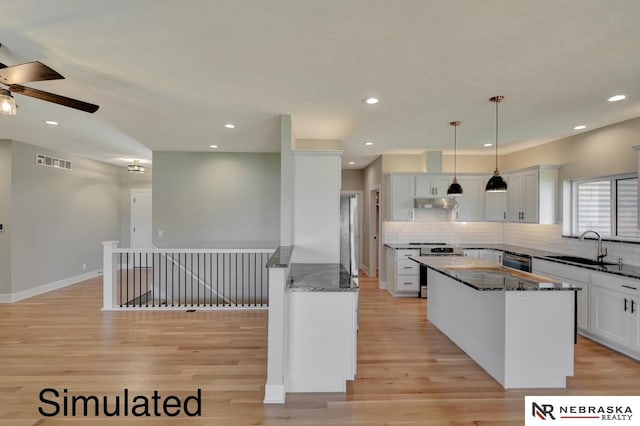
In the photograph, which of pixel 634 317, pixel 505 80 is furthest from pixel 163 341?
pixel 634 317

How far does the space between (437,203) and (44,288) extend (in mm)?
7346

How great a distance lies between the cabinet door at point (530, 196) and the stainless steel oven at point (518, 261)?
24.9 inches

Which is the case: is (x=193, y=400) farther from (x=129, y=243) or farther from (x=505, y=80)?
(x=129, y=243)

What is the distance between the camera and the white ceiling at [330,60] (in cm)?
182

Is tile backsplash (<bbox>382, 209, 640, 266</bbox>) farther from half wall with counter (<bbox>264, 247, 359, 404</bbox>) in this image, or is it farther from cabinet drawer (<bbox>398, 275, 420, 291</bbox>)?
half wall with counter (<bbox>264, 247, 359, 404</bbox>)

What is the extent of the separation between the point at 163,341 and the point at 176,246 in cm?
278

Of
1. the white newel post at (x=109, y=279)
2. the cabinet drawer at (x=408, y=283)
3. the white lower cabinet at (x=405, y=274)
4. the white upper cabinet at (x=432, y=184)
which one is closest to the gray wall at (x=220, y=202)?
the white newel post at (x=109, y=279)

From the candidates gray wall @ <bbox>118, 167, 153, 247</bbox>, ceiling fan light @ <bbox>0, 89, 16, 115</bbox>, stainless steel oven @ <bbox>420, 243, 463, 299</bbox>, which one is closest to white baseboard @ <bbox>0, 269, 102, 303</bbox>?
gray wall @ <bbox>118, 167, 153, 247</bbox>

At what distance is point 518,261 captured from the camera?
191 inches

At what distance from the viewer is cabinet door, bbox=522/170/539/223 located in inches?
194

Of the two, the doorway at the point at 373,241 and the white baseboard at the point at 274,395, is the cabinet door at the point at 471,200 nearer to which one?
the doorway at the point at 373,241

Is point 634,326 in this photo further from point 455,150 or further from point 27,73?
point 27,73

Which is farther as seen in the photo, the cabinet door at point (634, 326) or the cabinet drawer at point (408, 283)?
the cabinet drawer at point (408, 283)

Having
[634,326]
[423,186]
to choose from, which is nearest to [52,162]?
[423,186]
